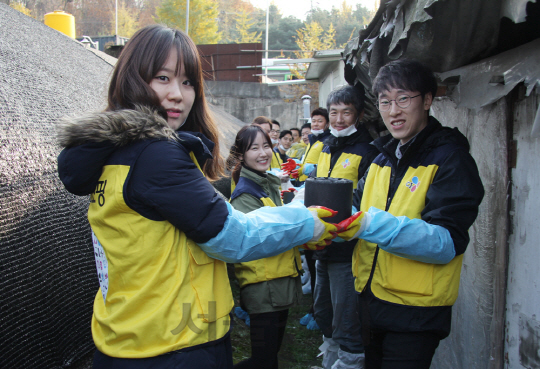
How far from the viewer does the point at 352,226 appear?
5.50 feet

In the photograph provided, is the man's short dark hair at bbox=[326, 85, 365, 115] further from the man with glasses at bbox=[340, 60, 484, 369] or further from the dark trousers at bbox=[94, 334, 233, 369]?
the dark trousers at bbox=[94, 334, 233, 369]

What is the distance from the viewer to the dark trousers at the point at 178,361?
1218 mm

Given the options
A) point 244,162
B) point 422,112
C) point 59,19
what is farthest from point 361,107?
point 59,19

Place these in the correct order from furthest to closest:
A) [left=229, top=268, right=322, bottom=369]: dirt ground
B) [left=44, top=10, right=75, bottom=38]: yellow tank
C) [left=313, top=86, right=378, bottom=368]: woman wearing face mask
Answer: [left=44, top=10, right=75, bottom=38]: yellow tank
[left=229, top=268, right=322, bottom=369]: dirt ground
[left=313, top=86, right=378, bottom=368]: woman wearing face mask

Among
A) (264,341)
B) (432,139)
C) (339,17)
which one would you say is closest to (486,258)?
(432,139)

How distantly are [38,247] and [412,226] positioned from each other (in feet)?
5.89

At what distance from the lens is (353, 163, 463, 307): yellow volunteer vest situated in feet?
5.67

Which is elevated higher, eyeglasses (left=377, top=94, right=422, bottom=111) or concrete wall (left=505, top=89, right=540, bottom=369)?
eyeglasses (left=377, top=94, right=422, bottom=111)

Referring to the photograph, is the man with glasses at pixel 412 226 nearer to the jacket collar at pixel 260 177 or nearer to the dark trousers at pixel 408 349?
the dark trousers at pixel 408 349

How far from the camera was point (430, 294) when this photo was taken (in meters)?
1.72

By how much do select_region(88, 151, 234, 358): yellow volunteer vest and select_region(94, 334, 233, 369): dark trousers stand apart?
24mm

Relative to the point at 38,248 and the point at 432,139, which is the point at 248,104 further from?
the point at 432,139

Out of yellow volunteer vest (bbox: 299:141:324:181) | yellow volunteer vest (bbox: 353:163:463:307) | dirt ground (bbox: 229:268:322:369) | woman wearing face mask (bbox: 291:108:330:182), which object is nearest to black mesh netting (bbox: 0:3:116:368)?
yellow volunteer vest (bbox: 353:163:463:307)

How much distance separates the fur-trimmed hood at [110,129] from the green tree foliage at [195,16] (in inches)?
952
